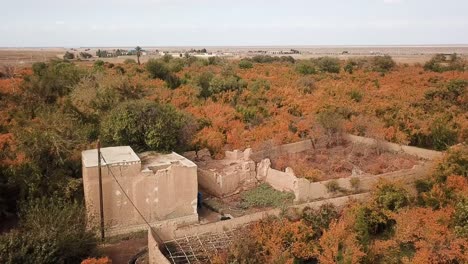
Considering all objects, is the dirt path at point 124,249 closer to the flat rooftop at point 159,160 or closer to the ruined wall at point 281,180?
the flat rooftop at point 159,160

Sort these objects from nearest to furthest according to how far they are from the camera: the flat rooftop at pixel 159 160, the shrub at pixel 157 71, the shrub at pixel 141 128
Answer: the flat rooftop at pixel 159 160 → the shrub at pixel 141 128 → the shrub at pixel 157 71

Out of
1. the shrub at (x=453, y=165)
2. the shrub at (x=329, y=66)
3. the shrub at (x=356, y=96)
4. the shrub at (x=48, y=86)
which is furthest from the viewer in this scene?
the shrub at (x=329, y=66)

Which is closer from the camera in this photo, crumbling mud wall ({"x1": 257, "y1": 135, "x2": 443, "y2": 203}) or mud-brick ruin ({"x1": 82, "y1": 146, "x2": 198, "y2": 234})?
mud-brick ruin ({"x1": 82, "y1": 146, "x2": 198, "y2": 234})

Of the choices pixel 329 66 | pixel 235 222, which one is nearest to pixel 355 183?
pixel 235 222

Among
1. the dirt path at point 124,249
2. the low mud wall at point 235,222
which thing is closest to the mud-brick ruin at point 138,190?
the dirt path at point 124,249

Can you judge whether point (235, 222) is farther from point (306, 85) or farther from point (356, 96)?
point (306, 85)

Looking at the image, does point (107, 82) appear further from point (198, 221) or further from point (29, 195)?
point (198, 221)

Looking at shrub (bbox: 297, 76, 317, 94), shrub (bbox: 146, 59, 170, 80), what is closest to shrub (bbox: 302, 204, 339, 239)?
shrub (bbox: 297, 76, 317, 94)

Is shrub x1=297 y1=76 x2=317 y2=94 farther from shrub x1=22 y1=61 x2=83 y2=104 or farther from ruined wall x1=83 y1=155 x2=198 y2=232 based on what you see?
ruined wall x1=83 y1=155 x2=198 y2=232
